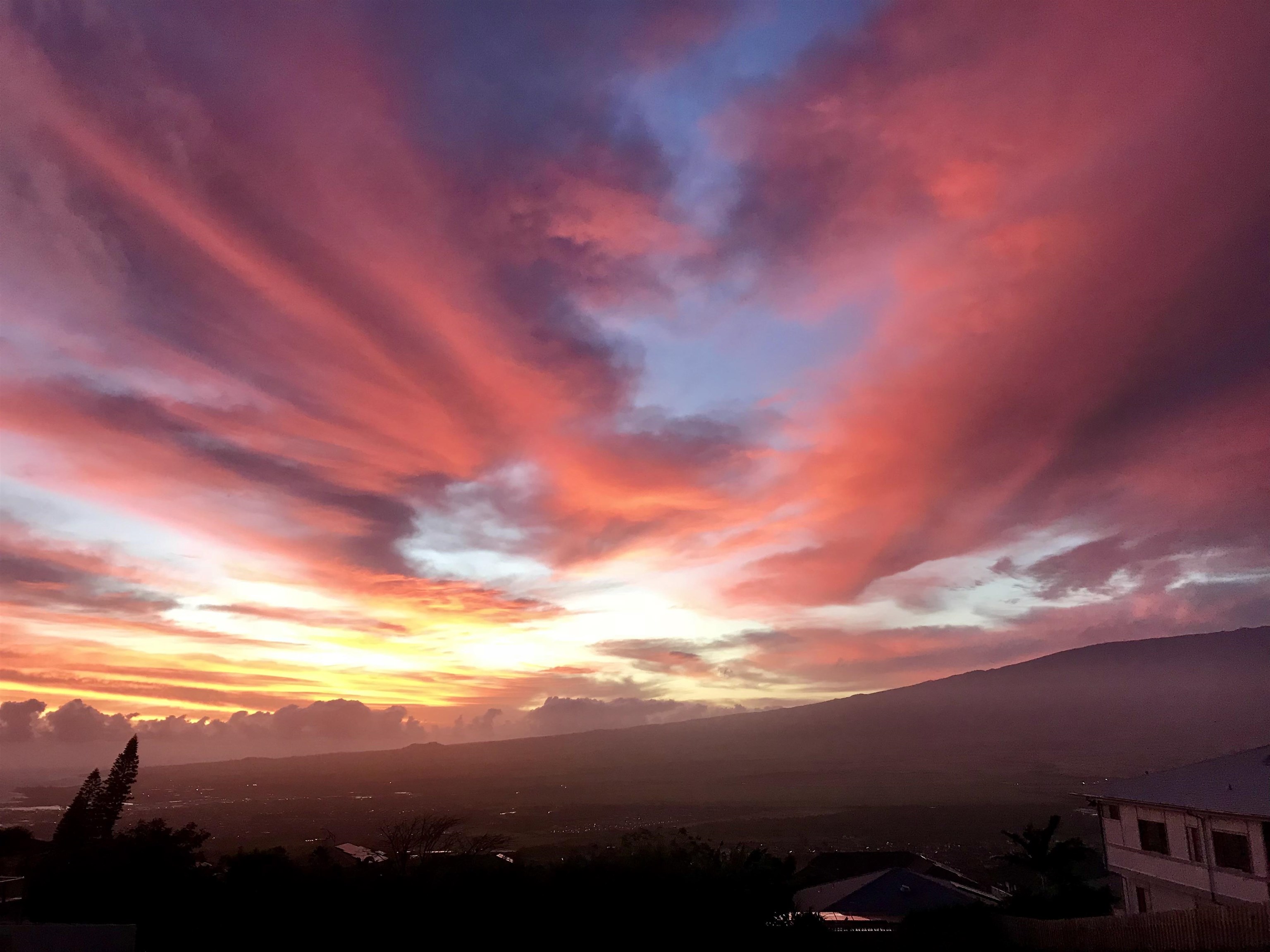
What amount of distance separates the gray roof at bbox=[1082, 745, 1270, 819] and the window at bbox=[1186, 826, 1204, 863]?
0.85m

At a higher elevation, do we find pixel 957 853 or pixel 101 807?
pixel 101 807

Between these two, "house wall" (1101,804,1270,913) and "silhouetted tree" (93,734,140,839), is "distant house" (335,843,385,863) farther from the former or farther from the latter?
"house wall" (1101,804,1270,913)

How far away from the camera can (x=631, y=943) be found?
27.0 m

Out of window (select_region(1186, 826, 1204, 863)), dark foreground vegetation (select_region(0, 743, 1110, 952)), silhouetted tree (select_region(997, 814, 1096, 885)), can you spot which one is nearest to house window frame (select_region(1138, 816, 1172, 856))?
window (select_region(1186, 826, 1204, 863))

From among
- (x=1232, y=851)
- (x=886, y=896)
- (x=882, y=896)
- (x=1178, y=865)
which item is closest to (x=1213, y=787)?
(x=1232, y=851)

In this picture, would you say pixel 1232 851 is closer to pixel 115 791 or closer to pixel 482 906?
pixel 482 906

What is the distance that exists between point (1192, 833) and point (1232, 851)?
6.04 ft

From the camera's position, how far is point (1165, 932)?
70.2 ft

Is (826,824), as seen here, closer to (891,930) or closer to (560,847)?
(560,847)

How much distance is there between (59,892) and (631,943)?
86.4ft

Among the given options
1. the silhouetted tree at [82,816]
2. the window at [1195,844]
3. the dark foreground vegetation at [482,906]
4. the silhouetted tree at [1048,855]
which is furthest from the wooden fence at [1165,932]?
the silhouetted tree at [82,816]

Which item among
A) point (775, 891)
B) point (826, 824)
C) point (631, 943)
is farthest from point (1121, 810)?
point (826, 824)

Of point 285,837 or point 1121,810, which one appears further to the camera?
point 285,837

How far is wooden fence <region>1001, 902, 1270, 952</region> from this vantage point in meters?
19.7
